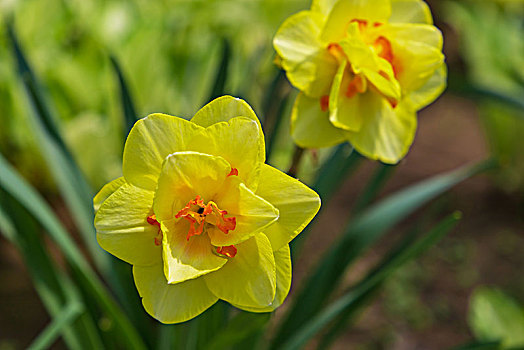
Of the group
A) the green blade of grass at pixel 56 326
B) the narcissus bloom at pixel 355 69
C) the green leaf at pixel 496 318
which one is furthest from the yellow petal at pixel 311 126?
the green leaf at pixel 496 318

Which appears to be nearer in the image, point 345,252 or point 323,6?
point 323,6

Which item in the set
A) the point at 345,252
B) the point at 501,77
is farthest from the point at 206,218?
the point at 501,77

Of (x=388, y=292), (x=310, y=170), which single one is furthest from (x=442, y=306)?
(x=310, y=170)

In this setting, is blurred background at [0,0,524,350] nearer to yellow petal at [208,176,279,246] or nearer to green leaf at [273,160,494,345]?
green leaf at [273,160,494,345]

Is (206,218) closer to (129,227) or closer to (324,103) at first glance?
(129,227)

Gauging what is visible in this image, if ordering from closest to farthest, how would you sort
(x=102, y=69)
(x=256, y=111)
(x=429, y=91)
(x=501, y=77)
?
1. (x=429, y=91)
2. (x=256, y=111)
3. (x=102, y=69)
4. (x=501, y=77)

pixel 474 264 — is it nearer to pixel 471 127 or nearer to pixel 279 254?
pixel 471 127

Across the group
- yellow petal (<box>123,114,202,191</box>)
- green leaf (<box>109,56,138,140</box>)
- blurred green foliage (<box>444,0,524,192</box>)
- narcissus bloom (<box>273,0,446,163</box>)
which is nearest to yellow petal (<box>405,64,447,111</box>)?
narcissus bloom (<box>273,0,446,163</box>)
